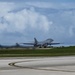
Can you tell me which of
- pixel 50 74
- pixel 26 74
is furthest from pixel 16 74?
pixel 50 74

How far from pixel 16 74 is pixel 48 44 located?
169 meters

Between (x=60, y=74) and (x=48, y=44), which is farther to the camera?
(x=48, y=44)

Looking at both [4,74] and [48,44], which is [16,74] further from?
[48,44]

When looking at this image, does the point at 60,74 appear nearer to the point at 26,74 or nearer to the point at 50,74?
the point at 50,74

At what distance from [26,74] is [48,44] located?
169m

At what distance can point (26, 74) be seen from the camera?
24438mm

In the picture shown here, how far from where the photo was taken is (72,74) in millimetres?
24094

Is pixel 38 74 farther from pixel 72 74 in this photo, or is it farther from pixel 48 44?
pixel 48 44

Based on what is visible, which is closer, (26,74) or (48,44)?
(26,74)

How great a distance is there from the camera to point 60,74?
2420 centimetres

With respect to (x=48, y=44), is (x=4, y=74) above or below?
below

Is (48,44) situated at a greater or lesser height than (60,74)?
greater

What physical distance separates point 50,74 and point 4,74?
3.12 meters

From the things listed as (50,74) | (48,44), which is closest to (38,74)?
(50,74)
